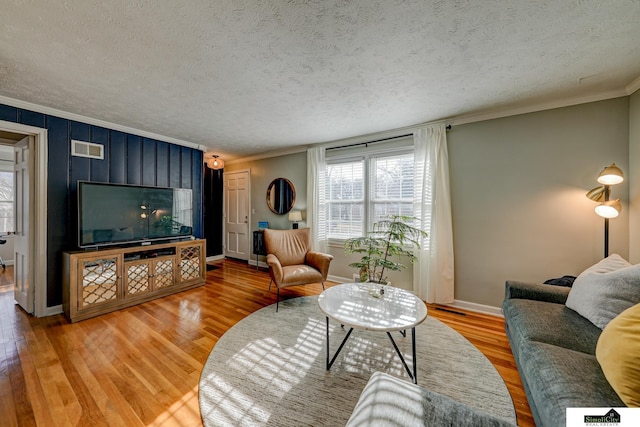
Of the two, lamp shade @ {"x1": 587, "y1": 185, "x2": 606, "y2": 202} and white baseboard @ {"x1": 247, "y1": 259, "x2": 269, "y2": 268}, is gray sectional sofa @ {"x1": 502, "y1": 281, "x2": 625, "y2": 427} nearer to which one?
lamp shade @ {"x1": 587, "y1": 185, "x2": 606, "y2": 202}

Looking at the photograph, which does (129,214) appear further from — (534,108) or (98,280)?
(534,108)

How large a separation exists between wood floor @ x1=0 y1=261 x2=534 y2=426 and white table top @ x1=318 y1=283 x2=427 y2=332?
0.76 meters

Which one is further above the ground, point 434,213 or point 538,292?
point 434,213

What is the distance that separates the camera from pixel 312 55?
1.73 metres

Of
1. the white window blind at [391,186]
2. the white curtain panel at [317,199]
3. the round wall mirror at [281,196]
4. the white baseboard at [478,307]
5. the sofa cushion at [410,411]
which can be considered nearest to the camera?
the sofa cushion at [410,411]

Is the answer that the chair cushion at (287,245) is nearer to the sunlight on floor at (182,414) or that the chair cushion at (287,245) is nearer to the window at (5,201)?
the sunlight on floor at (182,414)

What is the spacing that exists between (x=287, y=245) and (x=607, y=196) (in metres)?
3.40

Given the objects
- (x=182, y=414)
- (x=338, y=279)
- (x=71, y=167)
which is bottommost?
(x=182, y=414)

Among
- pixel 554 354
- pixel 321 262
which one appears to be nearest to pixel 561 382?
pixel 554 354

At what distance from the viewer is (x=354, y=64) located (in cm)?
183

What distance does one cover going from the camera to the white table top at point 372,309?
1.60m

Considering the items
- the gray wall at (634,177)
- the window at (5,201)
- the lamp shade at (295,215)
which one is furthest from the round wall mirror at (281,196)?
the window at (5,201)

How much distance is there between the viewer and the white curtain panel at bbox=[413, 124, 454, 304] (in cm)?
294

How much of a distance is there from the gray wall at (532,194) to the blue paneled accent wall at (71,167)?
14.1 ft
